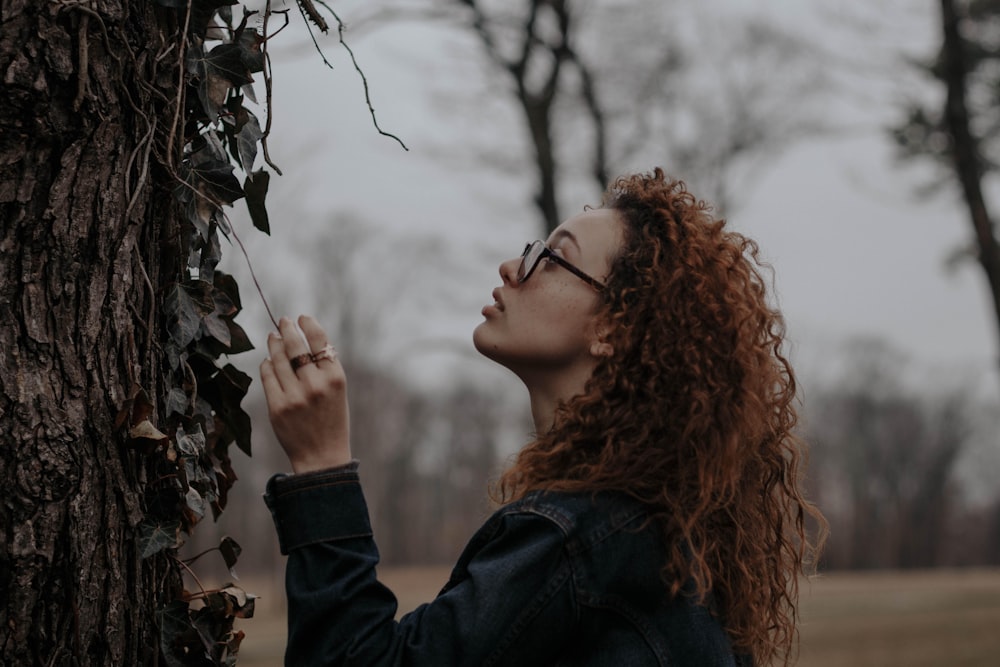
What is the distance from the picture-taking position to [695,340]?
6.67 feet

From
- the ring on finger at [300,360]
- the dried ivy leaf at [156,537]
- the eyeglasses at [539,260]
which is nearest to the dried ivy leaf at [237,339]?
the ring on finger at [300,360]

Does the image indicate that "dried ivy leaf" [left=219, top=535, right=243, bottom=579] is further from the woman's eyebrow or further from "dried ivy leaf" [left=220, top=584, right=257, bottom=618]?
the woman's eyebrow

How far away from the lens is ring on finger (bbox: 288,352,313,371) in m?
1.83

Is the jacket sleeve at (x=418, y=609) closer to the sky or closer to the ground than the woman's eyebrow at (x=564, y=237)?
closer to the ground

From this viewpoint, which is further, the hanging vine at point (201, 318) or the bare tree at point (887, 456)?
the bare tree at point (887, 456)

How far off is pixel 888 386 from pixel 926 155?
4761cm

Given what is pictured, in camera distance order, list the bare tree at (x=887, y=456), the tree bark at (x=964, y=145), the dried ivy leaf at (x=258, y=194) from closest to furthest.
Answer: the dried ivy leaf at (x=258, y=194)
the tree bark at (x=964, y=145)
the bare tree at (x=887, y=456)

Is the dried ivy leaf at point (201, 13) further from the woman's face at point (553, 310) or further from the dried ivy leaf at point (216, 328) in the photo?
the woman's face at point (553, 310)

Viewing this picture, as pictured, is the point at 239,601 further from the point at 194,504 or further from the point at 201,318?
the point at 201,318

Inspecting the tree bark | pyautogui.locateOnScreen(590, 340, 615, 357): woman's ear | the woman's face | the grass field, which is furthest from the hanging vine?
the grass field

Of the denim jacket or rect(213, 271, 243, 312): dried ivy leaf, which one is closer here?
the denim jacket

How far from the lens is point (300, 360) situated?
183 cm

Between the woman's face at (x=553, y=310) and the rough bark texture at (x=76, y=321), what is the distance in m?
0.72

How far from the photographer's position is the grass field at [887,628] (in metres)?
11.8
